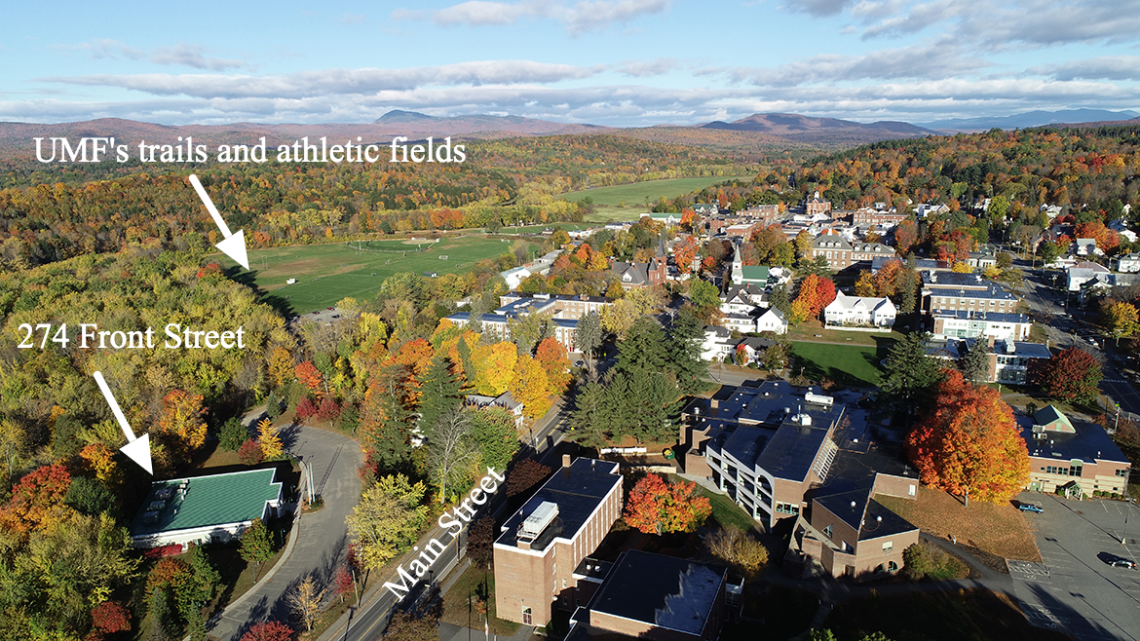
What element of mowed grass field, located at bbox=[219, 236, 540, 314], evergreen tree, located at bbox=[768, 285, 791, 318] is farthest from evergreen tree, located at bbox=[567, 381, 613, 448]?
mowed grass field, located at bbox=[219, 236, 540, 314]

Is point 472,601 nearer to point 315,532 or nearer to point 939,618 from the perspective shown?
point 315,532

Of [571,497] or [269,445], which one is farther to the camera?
[269,445]

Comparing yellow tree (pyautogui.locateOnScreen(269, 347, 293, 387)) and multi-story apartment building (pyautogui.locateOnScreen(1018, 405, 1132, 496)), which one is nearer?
multi-story apartment building (pyautogui.locateOnScreen(1018, 405, 1132, 496))

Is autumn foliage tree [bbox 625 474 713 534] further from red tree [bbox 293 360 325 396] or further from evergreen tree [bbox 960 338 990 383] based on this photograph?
red tree [bbox 293 360 325 396]

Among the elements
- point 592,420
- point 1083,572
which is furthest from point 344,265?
point 1083,572

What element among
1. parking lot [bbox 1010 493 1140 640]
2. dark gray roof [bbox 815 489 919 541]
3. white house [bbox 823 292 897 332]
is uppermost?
white house [bbox 823 292 897 332]

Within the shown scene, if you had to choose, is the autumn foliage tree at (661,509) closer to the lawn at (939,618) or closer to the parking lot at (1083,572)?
the lawn at (939,618)
